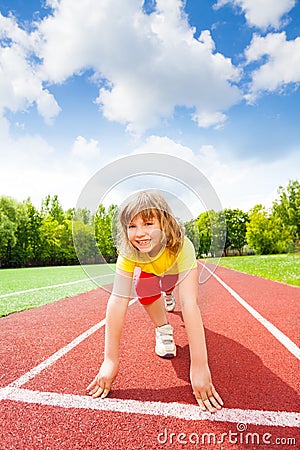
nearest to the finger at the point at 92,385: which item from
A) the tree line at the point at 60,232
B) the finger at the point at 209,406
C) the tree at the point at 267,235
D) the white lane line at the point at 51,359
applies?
the white lane line at the point at 51,359

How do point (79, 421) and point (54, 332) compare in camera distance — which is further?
point (54, 332)

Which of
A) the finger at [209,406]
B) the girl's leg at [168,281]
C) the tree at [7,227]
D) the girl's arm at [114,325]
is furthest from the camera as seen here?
the tree at [7,227]

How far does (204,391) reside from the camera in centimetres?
266

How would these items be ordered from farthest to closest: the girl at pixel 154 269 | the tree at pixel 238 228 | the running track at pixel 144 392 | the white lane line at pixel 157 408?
the tree at pixel 238 228 → the girl at pixel 154 269 → the white lane line at pixel 157 408 → the running track at pixel 144 392

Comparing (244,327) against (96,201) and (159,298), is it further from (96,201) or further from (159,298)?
(96,201)

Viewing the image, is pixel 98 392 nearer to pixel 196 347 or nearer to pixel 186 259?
pixel 196 347

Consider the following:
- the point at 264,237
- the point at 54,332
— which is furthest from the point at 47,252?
the point at 54,332

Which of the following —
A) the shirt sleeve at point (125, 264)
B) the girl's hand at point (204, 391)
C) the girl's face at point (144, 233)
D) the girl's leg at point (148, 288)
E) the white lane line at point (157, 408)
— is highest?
the girl's face at point (144, 233)

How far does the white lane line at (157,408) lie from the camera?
243 cm

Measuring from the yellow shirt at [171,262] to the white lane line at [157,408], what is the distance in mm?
1001

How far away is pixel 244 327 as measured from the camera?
5250mm

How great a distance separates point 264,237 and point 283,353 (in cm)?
6681

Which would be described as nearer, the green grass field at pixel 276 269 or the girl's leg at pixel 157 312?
the girl's leg at pixel 157 312

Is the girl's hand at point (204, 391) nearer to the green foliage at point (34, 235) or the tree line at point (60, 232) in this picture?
the green foliage at point (34, 235)
